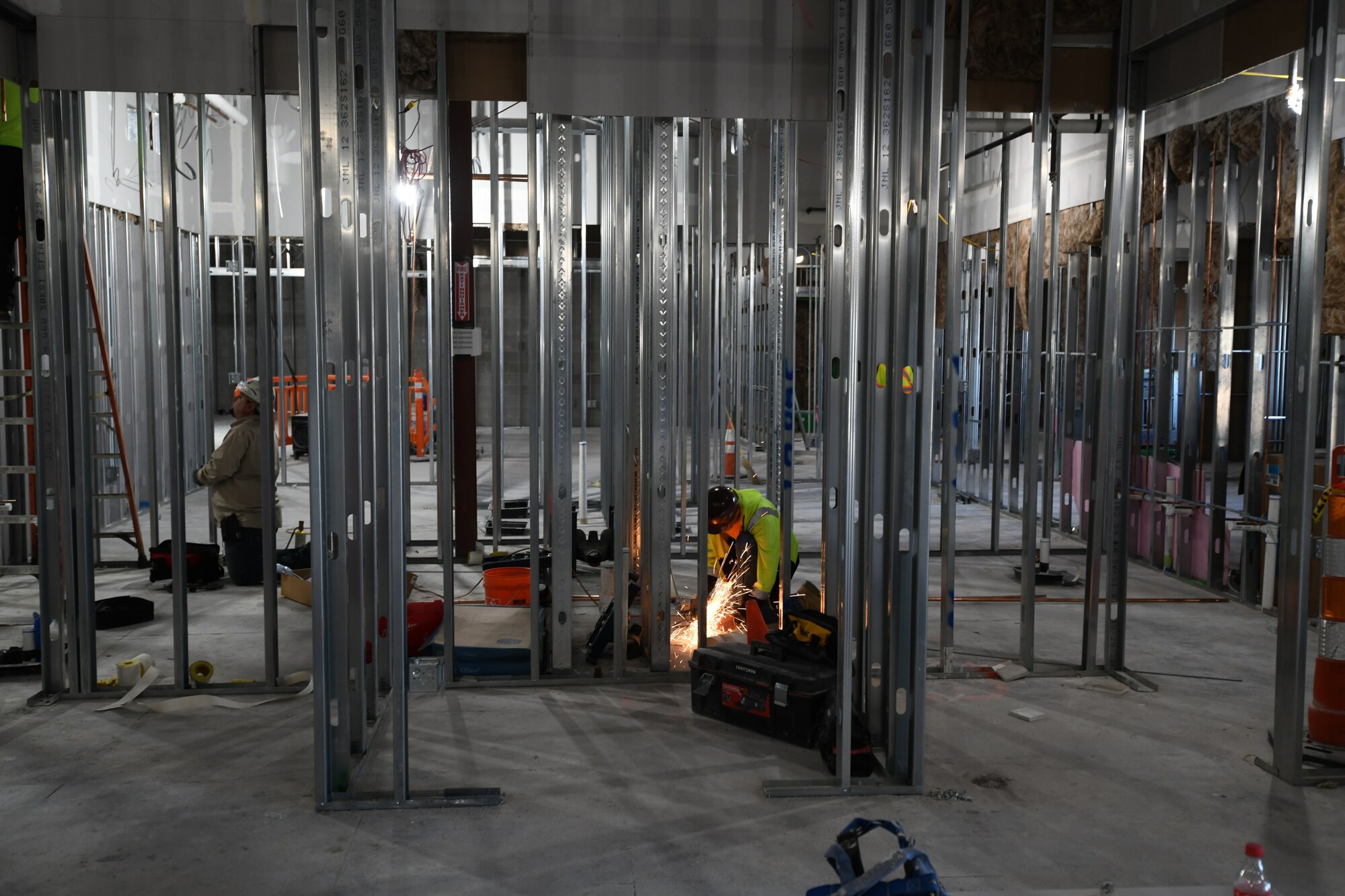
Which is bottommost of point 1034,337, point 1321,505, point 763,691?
point 763,691

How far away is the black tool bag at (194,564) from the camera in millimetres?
7227

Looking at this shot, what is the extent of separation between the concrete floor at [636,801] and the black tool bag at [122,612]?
2.35ft

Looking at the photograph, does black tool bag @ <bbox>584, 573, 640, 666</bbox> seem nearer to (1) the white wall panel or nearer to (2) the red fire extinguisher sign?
(1) the white wall panel

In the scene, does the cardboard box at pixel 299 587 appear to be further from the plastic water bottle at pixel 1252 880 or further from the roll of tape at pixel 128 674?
the plastic water bottle at pixel 1252 880

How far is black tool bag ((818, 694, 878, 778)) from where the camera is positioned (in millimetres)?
4055

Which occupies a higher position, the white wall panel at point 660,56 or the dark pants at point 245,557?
the white wall panel at point 660,56

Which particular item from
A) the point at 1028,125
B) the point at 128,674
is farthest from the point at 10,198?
the point at 1028,125

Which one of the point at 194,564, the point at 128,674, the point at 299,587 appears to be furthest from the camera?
the point at 194,564

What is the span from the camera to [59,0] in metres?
4.54

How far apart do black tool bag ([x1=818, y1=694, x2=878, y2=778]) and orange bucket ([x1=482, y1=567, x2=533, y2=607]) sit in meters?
2.59

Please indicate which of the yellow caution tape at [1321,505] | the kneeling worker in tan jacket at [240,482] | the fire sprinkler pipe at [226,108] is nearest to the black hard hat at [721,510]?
the yellow caution tape at [1321,505]

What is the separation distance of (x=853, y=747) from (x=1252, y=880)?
2.12 meters

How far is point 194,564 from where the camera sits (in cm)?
732

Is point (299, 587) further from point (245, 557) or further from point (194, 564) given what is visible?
point (194, 564)
